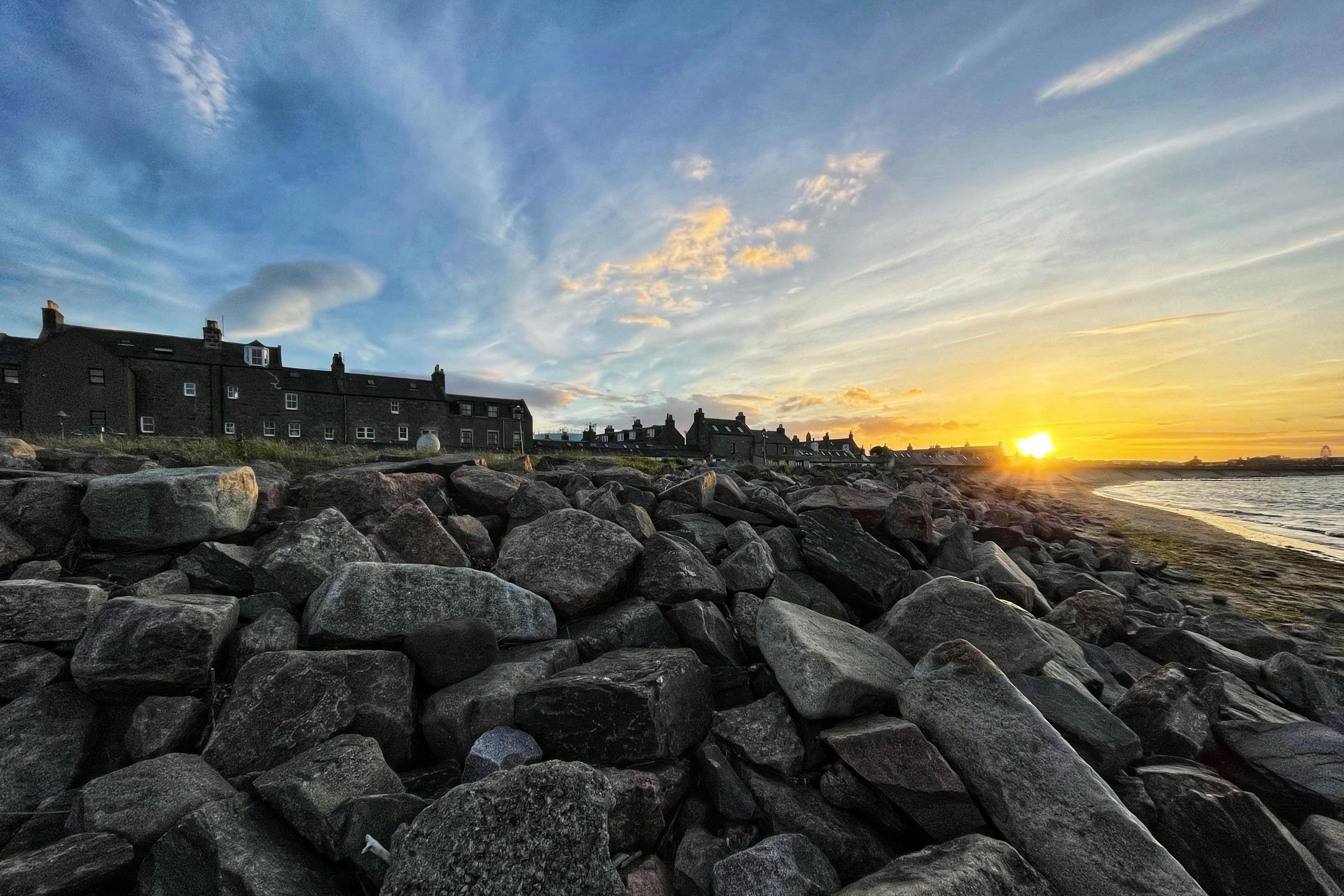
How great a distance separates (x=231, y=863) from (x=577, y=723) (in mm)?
1486

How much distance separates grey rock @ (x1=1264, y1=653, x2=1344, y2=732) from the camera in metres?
4.29

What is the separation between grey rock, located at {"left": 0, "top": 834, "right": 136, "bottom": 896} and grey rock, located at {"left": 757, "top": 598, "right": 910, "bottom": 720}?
3.26 metres

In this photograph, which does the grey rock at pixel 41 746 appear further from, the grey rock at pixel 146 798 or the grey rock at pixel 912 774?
Answer: the grey rock at pixel 912 774

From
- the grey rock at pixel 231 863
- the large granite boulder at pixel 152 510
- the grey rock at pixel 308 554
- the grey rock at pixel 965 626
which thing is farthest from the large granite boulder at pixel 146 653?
the grey rock at pixel 965 626

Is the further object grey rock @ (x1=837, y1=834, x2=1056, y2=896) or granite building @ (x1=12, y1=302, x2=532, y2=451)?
granite building @ (x1=12, y1=302, x2=532, y2=451)

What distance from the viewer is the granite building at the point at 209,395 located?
32719 millimetres

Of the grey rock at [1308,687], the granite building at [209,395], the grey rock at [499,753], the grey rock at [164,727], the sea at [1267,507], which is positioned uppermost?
the granite building at [209,395]

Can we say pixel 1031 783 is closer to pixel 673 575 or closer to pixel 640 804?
pixel 640 804

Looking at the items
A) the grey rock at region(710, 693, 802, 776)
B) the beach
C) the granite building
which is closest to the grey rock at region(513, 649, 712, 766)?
the grey rock at region(710, 693, 802, 776)

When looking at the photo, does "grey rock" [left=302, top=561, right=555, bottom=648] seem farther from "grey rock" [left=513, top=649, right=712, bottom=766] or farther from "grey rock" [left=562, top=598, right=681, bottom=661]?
"grey rock" [left=513, top=649, right=712, bottom=766]

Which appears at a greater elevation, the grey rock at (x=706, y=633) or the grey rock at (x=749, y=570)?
the grey rock at (x=749, y=570)

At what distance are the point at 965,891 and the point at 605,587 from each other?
2820 millimetres

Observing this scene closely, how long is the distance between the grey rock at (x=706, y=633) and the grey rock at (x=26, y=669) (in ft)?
12.4

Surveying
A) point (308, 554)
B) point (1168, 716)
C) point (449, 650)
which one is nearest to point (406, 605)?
point (449, 650)
